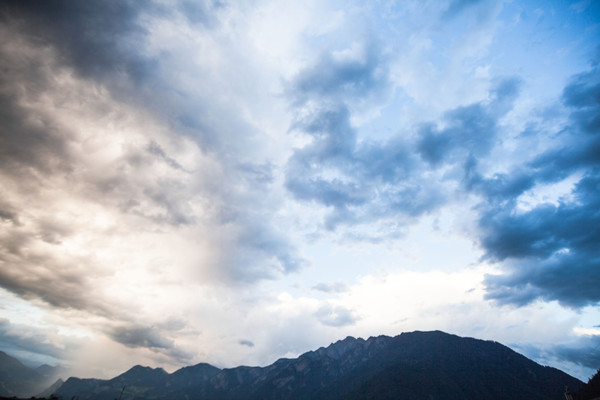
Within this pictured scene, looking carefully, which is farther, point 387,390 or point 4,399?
point 387,390

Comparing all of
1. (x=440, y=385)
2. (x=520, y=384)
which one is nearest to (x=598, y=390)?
(x=440, y=385)

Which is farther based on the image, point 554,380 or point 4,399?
point 554,380

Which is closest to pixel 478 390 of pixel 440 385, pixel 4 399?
pixel 440 385

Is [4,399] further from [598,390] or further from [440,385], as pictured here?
[440,385]

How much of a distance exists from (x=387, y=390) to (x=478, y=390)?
64691 millimetres

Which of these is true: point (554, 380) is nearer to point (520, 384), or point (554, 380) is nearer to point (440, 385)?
point (520, 384)

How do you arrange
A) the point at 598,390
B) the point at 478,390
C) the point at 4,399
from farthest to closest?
the point at 478,390
the point at 598,390
the point at 4,399

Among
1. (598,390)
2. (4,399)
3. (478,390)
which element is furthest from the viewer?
(478,390)

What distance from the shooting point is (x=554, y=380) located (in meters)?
196

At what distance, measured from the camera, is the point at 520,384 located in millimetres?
192750

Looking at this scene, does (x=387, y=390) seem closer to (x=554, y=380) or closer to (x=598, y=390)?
(x=554, y=380)

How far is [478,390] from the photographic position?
18850cm

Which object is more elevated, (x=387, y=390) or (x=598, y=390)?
(x=598, y=390)

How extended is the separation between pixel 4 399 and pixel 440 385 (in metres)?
233
